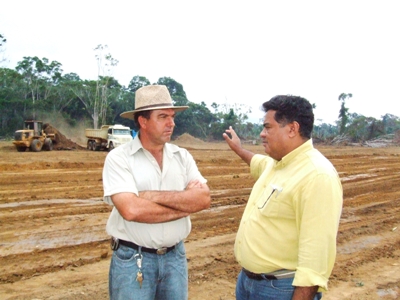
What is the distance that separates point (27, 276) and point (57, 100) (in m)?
42.0

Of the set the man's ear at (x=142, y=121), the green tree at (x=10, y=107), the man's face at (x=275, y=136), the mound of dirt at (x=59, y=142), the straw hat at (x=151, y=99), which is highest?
the green tree at (x=10, y=107)

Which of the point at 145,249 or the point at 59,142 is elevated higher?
the point at 145,249

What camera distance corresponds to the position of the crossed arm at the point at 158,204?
2670 millimetres

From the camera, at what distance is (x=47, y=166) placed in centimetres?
1728

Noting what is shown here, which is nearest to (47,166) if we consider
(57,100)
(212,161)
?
(212,161)

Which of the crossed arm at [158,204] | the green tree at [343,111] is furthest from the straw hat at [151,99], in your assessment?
the green tree at [343,111]

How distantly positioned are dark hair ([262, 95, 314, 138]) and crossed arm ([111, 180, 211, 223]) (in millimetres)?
825

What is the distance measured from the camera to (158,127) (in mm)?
3064

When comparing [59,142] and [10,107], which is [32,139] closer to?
[59,142]

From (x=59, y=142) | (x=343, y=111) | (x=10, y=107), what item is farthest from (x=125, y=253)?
(x=343, y=111)

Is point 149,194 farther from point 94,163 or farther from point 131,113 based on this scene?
point 94,163

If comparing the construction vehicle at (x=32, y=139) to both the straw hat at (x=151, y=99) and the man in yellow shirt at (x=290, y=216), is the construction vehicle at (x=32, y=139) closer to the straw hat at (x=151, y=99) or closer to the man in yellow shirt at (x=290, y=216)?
the straw hat at (x=151, y=99)

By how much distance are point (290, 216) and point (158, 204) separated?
0.87 m

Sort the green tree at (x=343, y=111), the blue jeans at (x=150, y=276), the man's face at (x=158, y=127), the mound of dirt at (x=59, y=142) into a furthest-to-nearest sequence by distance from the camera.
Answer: the green tree at (x=343, y=111), the mound of dirt at (x=59, y=142), the man's face at (x=158, y=127), the blue jeans at (x=150, y=276)
